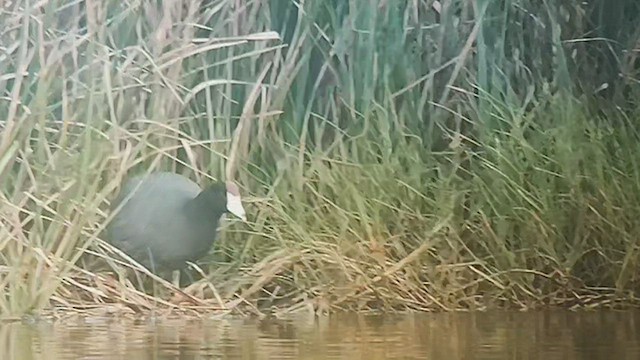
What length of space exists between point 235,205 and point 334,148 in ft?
0.69

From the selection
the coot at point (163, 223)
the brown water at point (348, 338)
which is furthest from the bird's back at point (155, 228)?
the brown water at point (348, 338)

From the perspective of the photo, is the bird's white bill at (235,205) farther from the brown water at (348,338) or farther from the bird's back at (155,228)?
the brown water at (348,338)

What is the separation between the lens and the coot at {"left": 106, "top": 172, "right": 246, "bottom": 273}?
69.8 inches

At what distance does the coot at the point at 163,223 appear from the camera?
69.8 inches

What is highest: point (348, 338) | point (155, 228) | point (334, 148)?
point (334, 148)

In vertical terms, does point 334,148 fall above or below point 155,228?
above

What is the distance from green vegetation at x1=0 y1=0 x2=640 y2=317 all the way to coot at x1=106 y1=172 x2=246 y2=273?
1.1 inches

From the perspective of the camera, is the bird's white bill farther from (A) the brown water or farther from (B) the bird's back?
(A) the brown water

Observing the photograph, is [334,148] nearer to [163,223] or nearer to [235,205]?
[235,205]

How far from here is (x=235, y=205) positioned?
1791 millimetres

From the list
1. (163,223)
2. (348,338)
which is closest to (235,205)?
(163,223)

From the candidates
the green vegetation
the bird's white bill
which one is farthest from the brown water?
the bird's white bill

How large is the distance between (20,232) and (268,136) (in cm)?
46

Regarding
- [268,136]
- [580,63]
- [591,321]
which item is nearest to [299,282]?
[268,136]
